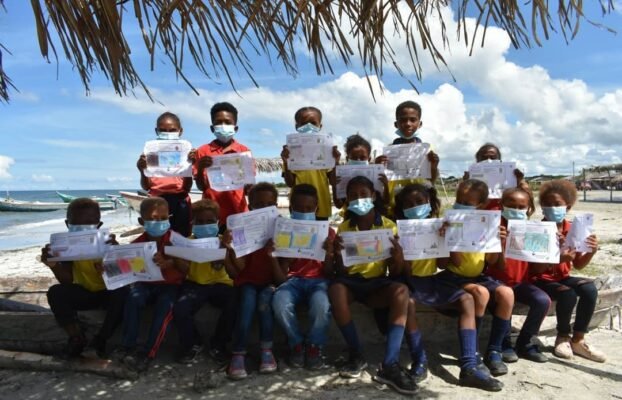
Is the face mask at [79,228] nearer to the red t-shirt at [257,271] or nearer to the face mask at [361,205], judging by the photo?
the red t-shirt at [257,271]

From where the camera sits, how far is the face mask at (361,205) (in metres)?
3.81

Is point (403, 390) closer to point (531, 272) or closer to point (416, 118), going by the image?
point (531, 272)

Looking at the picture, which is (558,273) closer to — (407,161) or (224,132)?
(407,161)

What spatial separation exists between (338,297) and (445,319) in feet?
3.46

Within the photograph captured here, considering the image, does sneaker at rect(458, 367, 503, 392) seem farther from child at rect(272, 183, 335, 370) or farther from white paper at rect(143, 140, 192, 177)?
white paper at rect(143, 140, 192, 177)

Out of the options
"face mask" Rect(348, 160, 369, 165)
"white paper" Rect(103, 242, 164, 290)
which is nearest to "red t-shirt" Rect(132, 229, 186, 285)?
"white paper" Rect(103, 242, 164, 290)

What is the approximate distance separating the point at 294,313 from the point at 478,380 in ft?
4.58

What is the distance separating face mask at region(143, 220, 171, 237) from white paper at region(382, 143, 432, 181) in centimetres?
195

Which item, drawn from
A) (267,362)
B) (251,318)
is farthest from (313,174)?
(267,362)

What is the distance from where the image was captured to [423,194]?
12.6ft

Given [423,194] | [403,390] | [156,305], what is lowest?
[403,390]

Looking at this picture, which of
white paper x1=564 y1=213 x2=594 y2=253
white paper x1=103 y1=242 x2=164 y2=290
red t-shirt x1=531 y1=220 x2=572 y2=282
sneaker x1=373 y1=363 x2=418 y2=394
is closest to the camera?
sneaker x1=373 y1=363 x2=418 y2=394

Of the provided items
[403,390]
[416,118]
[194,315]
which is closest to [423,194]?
[416,118]

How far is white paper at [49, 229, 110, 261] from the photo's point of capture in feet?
12.0
